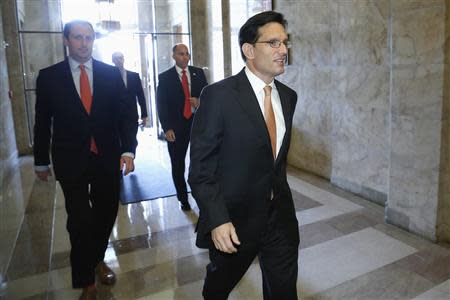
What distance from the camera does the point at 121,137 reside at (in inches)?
102

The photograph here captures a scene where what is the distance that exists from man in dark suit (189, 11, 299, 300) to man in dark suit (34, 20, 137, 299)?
1011mm

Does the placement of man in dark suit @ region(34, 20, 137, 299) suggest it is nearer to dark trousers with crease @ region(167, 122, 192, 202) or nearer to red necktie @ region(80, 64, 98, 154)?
red necktie @ region(80, 64, 98, 154)

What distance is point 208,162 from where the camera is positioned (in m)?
1.58

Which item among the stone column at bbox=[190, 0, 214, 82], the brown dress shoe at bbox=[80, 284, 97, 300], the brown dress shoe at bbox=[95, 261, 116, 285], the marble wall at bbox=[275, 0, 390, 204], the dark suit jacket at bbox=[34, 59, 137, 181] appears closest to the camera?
the dark suit jacket at bbox=[34, 59, 137, 181]

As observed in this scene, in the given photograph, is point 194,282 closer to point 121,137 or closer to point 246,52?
Answer: point 121,137

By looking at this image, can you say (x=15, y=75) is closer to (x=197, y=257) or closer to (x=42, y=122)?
(x=42, y=122)

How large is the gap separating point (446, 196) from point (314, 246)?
1.14m

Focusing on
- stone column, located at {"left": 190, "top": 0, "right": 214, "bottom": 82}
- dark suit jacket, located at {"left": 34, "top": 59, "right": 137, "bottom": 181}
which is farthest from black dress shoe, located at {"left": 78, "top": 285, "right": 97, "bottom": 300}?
stone column, located at {"left": 190, "top": 0, "right": 214, "bottom": 82}

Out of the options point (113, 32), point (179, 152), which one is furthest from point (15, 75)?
point (179, 152)

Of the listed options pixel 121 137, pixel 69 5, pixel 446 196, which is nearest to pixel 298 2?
pixel 446 196

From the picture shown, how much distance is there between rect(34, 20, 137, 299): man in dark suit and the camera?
2.32 m

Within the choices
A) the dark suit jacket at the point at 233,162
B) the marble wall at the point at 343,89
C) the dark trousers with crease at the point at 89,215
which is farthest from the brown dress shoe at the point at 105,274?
the marble wall at the point at 343,89

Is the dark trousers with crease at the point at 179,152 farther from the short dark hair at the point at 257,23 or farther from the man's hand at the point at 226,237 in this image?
the man's hand at the point at 226,237

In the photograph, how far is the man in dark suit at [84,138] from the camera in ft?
7.61
